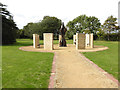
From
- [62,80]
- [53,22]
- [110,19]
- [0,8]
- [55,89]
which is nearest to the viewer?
[55,89]

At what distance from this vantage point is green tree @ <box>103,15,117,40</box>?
121ft

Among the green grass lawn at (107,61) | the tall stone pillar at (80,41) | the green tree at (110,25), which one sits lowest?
the green grass lawn at (107,61)

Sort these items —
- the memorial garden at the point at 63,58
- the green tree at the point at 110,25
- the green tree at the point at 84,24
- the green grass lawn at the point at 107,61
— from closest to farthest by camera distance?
the memorial garden at the point at 63,58 → the green grass lawn at the point at 107,61 → the green tree at the point at 110,25 → the green tree at the point at 84,24

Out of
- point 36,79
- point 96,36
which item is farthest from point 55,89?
point 96,36

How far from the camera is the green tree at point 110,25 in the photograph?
36.8m

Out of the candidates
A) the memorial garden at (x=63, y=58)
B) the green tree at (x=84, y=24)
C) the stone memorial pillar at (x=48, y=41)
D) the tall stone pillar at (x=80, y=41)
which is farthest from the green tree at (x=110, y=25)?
the stone memorial pillar at (x=48, y=41)

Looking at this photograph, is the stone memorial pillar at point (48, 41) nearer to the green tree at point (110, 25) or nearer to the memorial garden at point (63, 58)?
the memorial garden at point (63, 58)

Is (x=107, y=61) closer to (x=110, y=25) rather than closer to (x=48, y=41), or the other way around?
(x=48, y=41)

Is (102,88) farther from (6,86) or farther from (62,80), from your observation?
(6,86)

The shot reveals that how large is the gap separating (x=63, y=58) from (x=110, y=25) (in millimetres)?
34958

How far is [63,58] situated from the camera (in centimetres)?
912

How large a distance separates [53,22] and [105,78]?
44831mm

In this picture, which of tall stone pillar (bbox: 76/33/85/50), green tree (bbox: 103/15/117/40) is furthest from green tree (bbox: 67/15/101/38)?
tall stone pillar (bbox: 76/33/85/50)

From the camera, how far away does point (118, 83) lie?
13.8 feet
